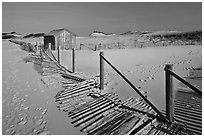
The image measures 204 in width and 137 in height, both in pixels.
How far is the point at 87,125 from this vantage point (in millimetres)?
5008

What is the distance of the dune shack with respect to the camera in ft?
109

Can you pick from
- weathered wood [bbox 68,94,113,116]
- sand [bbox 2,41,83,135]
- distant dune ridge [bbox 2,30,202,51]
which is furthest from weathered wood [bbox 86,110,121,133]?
distant dune ridge [bbox 2,30,202,51]

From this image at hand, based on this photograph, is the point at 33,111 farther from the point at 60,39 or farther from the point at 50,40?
the point at 50,40

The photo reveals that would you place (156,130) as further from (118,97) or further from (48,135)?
(118,97)

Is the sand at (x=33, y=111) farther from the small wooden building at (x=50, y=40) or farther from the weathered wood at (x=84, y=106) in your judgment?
the small wooden building at (x=50, y=40)

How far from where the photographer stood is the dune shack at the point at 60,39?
3331cm

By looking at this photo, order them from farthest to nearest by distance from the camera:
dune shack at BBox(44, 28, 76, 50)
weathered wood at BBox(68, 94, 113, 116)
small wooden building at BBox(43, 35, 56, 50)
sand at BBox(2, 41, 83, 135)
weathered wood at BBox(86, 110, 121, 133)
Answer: dune shack at BBox(44, 28, 76, 50) → small wooden building at BBox(43, 35, 56, 50) → weathered wood at BBox(68, 94, 113, 116) → sand at BBox(2, 41, 83, 135) → weathered wood at BBox(86, 110, 121, 133)

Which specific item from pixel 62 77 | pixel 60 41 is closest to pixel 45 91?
pixel 62 77

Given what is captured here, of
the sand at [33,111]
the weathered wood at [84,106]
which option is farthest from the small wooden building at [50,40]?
the weathered wood at [84,106]

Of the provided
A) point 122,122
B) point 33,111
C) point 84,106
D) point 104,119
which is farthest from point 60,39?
point 122,122

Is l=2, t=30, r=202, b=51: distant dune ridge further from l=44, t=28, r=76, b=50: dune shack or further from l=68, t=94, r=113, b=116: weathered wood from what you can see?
l=68, t=94, r=113, b=116: weathered wood

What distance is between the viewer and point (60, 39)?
111 ft

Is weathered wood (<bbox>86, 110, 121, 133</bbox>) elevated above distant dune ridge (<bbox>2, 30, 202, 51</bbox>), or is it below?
below

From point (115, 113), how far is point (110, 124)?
71 centimetres
